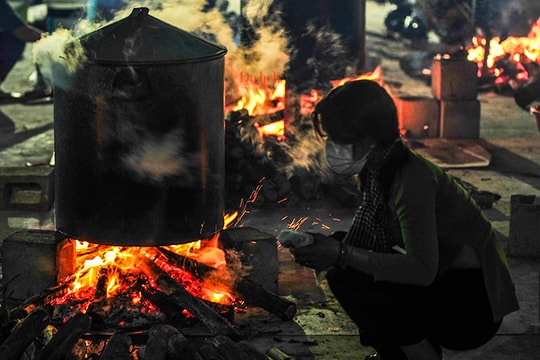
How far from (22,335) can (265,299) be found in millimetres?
1637

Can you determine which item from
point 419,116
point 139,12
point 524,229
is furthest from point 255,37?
point 139,12

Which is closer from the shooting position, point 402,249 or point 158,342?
point 402,249

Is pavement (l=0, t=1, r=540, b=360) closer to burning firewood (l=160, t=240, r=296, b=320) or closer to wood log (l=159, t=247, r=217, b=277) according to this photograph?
burning firewood (l=160, t=240, r=296, b=320)

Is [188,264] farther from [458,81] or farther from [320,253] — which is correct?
[458,81]

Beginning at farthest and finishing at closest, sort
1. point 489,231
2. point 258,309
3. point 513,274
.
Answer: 1. point 513,274
2. point 258,309
3. point 489,231

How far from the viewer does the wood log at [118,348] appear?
203 inches

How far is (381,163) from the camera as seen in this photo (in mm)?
4543

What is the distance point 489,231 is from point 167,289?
2.17 metres

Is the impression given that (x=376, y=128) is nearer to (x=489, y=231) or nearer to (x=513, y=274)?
(x=489, y=231)

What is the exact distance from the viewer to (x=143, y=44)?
5727mm

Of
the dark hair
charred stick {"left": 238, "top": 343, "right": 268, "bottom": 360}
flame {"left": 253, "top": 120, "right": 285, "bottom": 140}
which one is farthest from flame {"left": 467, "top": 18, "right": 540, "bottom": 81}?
the dark hair

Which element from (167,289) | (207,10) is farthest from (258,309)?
(207,10)

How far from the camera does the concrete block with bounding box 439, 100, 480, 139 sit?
1163cm

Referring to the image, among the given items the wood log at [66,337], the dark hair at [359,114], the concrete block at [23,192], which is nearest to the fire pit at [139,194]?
the wood log at [66,337]
